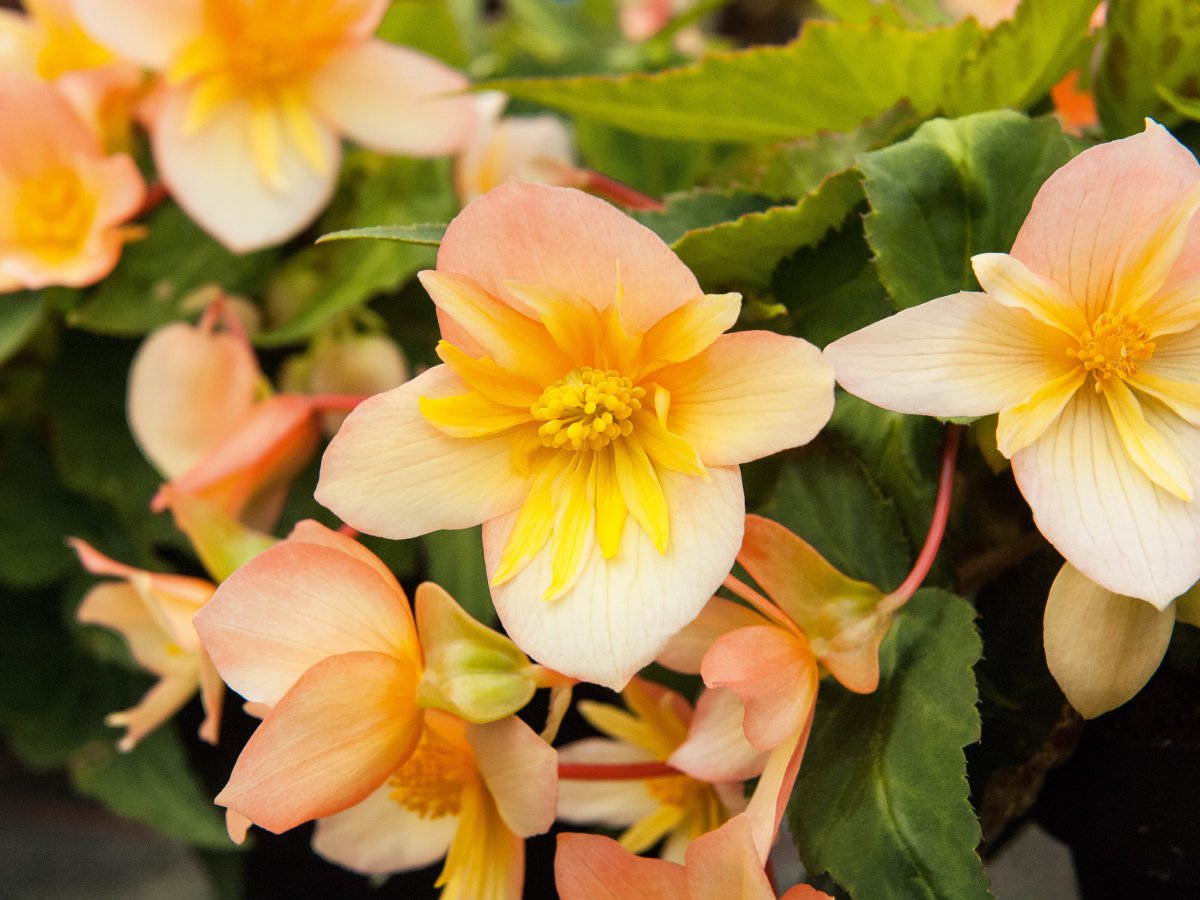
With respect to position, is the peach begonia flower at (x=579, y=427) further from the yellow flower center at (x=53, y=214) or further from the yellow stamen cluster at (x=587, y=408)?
the yellow flower center at (x=53, y=214)

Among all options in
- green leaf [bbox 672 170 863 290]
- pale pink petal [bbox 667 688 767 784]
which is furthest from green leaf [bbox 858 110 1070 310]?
pale pink petal [bbox 667 688 767 784]

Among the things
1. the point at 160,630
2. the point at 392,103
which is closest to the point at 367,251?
the point at 392,103

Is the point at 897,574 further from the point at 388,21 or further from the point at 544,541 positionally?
the point at 388,21

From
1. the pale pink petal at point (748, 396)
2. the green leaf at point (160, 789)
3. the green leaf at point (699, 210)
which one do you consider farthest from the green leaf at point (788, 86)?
the green leaf at point (160, 789)

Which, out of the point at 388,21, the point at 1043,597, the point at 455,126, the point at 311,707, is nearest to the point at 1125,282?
the point at 1043,597

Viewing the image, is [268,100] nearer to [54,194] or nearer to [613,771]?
[54,194]

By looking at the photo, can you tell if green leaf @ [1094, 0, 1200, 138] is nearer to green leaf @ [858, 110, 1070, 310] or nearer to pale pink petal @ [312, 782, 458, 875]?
green leaf @ [858, 110, 1070, 310]
